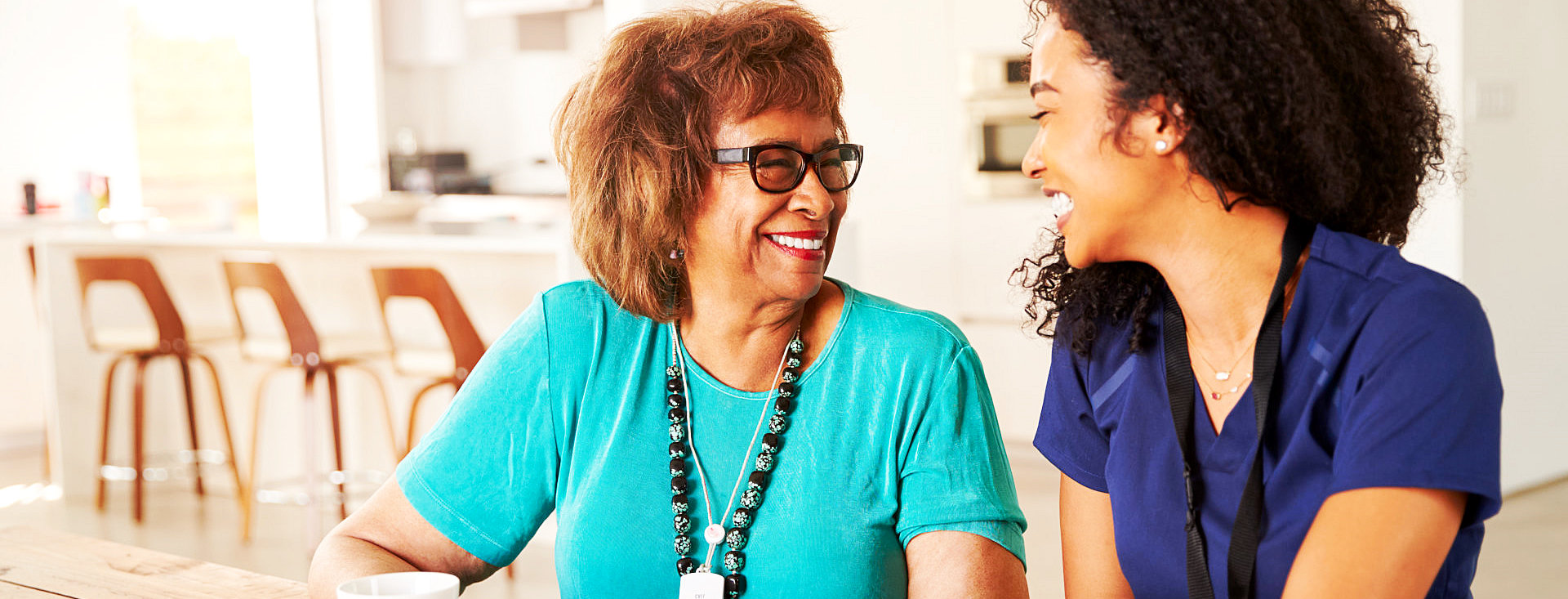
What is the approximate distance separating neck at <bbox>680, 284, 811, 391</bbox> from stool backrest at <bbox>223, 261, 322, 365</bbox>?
2.81 meters

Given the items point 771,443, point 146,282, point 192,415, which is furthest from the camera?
point 192,415

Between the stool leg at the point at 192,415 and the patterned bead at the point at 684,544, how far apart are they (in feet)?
12.2

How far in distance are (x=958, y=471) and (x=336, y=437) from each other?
327 centimetres

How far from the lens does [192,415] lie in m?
4.77

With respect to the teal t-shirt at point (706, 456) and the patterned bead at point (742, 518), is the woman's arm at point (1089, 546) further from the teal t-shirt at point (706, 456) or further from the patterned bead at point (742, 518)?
the patterned bead at point (742, 518)

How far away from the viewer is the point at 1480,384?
1046 millimetres

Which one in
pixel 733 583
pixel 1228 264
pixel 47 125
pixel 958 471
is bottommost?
pixel 733 583

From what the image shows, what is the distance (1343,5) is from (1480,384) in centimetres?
33

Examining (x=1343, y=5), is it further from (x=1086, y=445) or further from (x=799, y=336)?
(x=799, y=336)

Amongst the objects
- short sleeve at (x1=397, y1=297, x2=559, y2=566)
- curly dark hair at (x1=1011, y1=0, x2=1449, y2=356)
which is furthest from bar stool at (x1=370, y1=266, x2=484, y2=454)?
curly dark hair at (x1=1011, y1=0, x2=1449, y2=356)

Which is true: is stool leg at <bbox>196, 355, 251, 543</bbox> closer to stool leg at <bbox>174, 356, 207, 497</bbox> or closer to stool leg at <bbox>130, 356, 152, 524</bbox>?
stool leg at <bbox>174, 356, 207, 497</bbox>

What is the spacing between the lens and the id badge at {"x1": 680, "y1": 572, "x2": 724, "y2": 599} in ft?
4.58

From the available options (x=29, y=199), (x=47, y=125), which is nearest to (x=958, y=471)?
(x=29, y=199)

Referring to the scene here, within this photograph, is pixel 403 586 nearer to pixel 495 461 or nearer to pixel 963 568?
pixel 495 461
